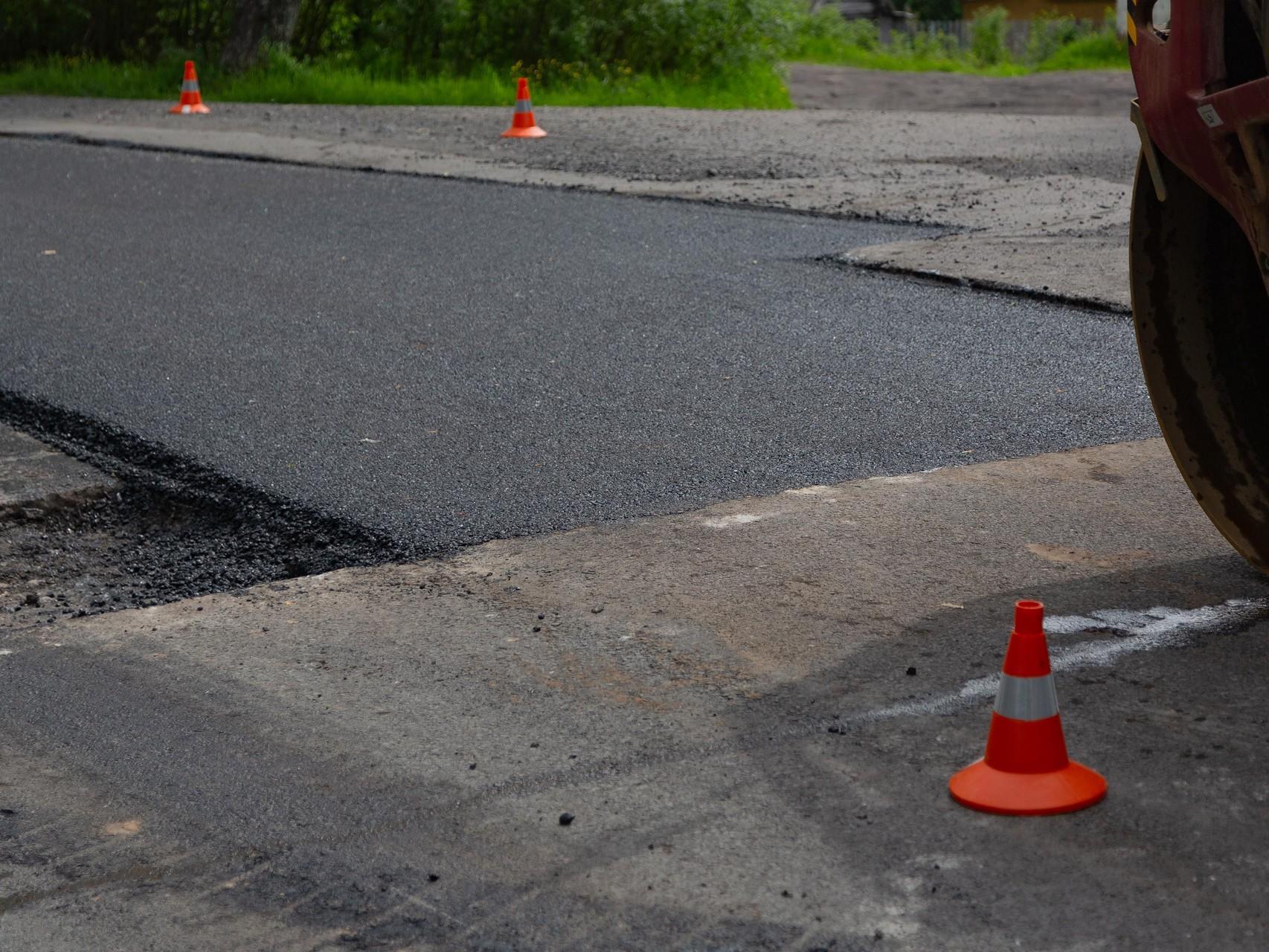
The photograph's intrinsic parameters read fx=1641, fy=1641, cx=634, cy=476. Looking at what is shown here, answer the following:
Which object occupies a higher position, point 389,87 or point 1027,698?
point 389,87

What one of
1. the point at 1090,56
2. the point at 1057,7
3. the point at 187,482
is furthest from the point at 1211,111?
the point at 1057,7

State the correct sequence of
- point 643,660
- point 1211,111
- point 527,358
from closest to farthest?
point 1211,111 → point 643,660 → point 527,358

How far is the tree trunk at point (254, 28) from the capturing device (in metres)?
21.1

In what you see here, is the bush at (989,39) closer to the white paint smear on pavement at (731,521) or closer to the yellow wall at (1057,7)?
the yellow wall at (1057,7)

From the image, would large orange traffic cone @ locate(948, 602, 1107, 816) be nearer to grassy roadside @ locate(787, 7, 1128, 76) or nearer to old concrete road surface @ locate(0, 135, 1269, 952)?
old concrete road surface @ locate(0, 135, 1269, 952)

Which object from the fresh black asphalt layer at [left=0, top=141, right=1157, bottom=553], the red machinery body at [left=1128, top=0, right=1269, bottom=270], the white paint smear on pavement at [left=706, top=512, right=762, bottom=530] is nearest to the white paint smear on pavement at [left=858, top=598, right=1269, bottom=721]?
the red machinery body at [left=1128, top=0, right=1269, bottom=270]

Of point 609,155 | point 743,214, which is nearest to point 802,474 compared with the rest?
point 743,214

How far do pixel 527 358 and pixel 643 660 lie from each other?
3114 millimetres

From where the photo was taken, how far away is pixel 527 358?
21.3 feet

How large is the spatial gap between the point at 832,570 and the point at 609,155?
10020 mm

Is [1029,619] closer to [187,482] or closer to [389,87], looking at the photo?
[187,482]

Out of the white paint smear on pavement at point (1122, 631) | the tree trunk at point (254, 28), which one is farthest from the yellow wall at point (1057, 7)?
the white paint smear on pavement at point (1122, 631)

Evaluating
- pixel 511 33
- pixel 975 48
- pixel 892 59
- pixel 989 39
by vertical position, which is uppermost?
pixel 989 39

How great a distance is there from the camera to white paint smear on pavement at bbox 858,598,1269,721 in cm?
329
